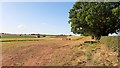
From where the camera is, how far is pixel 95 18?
35.3m

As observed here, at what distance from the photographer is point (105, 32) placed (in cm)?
3797

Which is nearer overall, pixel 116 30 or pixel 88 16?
pixel 88 16

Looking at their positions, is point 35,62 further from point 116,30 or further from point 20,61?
point 116,30

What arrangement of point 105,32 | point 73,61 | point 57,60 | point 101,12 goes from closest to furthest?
point 73,61
point 57,60
point 101,12
point 105,32

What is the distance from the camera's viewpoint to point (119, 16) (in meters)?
33.1

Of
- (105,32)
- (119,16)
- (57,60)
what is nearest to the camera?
(57,60)

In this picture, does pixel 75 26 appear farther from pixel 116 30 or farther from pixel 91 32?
pixel 116 30

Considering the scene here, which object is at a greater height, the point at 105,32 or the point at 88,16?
the point at 88,16

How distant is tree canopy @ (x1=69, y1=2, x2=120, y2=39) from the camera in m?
35.3

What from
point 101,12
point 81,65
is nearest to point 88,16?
point 101,12

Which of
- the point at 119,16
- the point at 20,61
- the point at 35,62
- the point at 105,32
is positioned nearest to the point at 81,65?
the point at 35,62

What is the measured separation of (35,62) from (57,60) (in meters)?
2.11

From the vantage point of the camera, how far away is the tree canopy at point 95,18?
1391 inches

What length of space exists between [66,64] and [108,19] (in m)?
18.9
